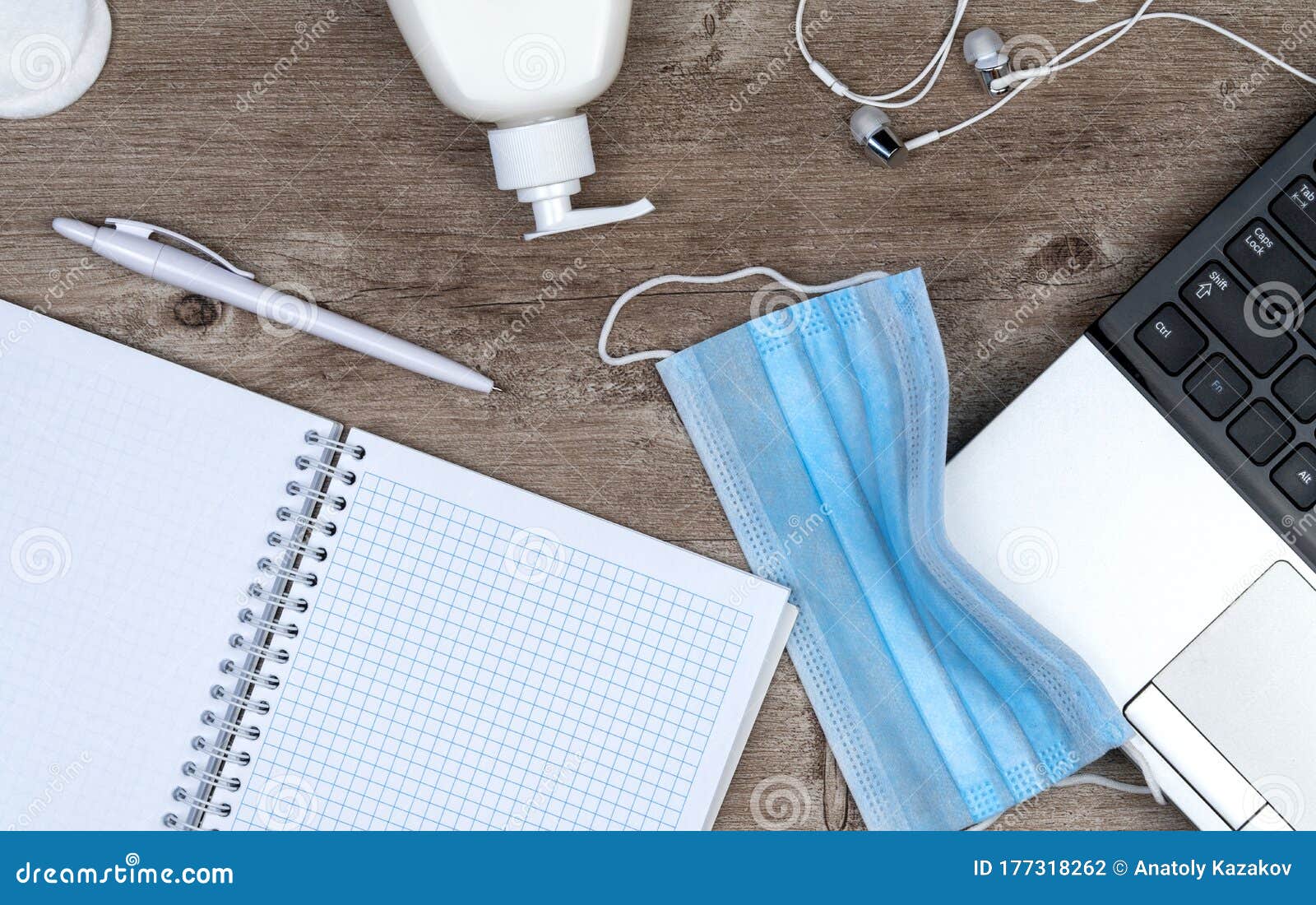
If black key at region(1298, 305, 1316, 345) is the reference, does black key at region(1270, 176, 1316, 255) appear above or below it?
above

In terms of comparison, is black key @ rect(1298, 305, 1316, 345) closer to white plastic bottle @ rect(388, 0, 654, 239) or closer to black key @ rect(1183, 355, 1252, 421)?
black key @ rect(1183, 355, 1252, 421)

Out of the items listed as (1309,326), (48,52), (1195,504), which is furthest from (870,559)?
(48,52)

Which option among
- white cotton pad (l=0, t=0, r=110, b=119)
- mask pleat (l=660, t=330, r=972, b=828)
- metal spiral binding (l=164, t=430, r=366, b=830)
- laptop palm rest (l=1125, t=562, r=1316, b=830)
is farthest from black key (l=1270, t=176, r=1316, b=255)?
white cotton pad (l=0, t=0, r=110, b=119)

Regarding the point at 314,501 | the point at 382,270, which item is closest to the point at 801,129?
the point at 382,270

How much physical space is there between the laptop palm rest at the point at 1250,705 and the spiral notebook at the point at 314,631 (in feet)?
0.89

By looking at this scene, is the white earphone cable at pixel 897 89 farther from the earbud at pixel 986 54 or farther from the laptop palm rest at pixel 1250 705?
the laptop palm rest at pixel 1250 705

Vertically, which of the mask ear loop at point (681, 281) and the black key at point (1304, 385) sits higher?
the black key at point (1304, 385)

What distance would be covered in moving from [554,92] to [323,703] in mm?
472

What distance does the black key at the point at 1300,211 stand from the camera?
0.61m

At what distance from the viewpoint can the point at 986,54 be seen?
0.66 meters

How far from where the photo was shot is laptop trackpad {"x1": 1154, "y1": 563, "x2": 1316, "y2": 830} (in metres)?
0.61

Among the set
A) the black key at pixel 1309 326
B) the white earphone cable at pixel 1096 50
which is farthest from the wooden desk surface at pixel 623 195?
the black key at pixel 1309 326

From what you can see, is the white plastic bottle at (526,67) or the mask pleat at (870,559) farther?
the mask pleat at (870,559)

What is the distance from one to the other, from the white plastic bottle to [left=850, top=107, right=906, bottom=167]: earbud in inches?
7.1
